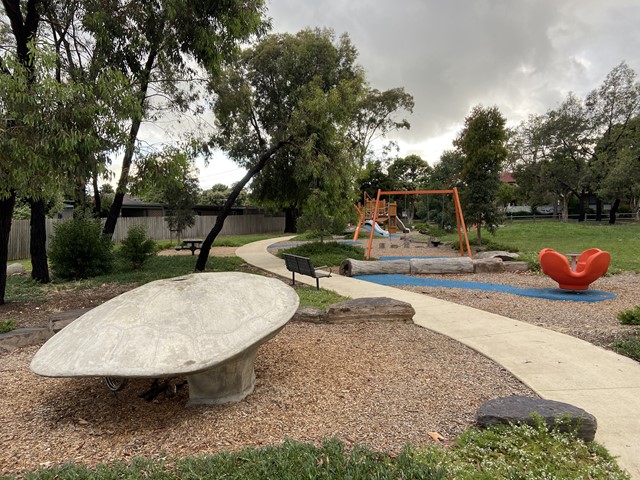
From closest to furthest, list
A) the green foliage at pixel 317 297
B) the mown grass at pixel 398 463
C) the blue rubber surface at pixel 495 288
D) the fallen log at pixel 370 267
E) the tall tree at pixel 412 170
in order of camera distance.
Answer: the mown grass at pixel 398 463 < the green foliage at pixel 317 297 < the blue rubber surface at pixel 495 288 < the fallen log at pixel 370 267 < the tall tree at pixel 412 170

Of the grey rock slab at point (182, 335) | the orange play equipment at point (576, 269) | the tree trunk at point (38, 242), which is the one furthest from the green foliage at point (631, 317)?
the tree trunk at point (38, 242)

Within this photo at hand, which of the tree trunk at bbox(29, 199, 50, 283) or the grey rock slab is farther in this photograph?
the tree trunk at bbox(29, 199, 50, 283)

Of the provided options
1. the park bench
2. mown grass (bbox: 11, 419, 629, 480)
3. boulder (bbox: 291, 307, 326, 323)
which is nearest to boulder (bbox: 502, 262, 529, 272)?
the park bench

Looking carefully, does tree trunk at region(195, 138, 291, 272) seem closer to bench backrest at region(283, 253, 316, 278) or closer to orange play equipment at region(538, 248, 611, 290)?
bench backrest at region(283, 253, 316, 278)

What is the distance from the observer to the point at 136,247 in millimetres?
13016

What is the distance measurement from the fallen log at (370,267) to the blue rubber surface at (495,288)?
0.15 meters

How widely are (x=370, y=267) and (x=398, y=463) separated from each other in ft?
32.3

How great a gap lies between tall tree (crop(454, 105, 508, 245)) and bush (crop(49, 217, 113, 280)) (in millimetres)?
14690

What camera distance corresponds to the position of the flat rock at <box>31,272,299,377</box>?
3.00 meters

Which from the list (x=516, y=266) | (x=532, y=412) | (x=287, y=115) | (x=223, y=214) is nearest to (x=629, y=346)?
(x=532, y=412)

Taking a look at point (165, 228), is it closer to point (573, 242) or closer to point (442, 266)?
point (442, 266)

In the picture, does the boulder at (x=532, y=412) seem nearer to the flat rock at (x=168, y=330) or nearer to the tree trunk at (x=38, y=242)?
the flat rock at (x=168, y=330)

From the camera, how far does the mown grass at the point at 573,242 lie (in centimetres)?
1417

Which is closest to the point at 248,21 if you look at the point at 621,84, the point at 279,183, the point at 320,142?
the point at 320,142
